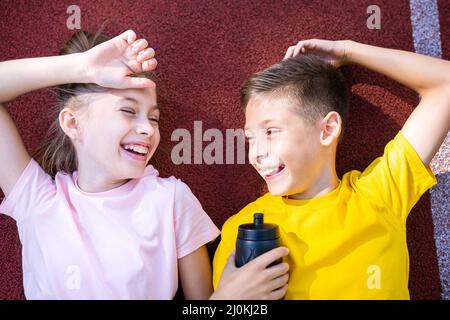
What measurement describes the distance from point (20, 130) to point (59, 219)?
295 millimetres

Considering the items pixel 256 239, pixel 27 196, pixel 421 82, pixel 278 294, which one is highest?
pixel 421 82

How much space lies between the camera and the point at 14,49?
1176 millimetres

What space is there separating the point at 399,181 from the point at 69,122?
733 millimetres

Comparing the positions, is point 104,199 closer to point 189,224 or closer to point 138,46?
point 189,224

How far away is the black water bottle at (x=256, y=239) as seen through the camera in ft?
2.92

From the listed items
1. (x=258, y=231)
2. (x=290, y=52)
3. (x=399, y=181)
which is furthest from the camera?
(x=290, y=52)

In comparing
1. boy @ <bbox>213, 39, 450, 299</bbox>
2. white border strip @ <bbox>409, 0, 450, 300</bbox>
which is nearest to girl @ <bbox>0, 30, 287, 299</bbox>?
boy @ <bbox>213, 39, 450, 299</bbox>

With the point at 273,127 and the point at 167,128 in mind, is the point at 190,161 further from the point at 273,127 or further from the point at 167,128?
the point at 273,127

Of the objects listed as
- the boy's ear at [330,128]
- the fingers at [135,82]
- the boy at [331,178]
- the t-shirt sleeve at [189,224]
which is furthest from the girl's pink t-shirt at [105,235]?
the boy's ear at [330,128]

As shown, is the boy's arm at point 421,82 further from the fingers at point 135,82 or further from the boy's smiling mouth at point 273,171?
the fingers at point 135,82

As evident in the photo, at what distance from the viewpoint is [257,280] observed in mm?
909

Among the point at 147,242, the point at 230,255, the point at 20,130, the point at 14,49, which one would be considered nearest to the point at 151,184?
the point at 147,242

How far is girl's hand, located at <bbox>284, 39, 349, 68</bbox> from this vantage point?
1091 millimetres

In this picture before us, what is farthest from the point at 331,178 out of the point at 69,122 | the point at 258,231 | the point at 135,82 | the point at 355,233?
the point at 69,122
